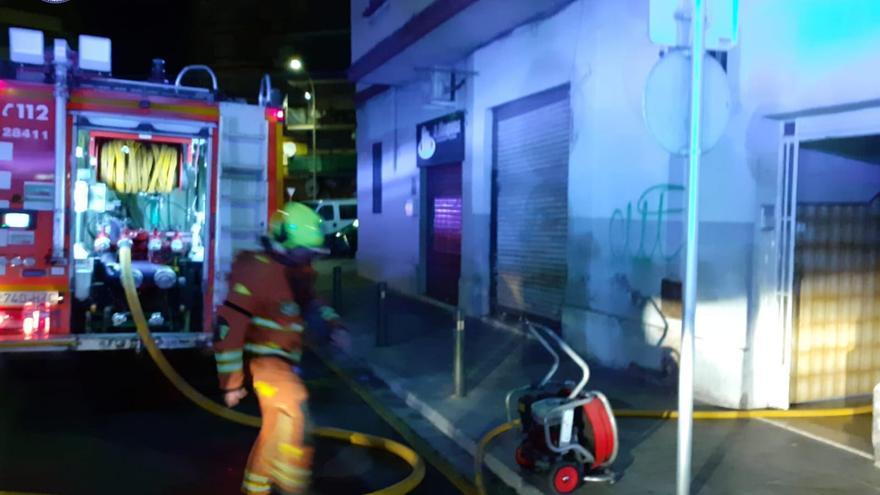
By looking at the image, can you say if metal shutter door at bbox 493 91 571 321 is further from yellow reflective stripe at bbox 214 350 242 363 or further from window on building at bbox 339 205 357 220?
window on building at bbox 339 205 357 220

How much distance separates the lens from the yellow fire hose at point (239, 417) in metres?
5.51

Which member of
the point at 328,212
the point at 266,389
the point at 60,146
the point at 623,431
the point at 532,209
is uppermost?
the point at 60,146

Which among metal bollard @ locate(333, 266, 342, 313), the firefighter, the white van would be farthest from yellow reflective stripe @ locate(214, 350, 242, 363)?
the white van

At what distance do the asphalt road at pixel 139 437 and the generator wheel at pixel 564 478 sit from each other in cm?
83

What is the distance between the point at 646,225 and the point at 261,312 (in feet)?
17.4

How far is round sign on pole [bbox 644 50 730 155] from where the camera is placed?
4535 mm

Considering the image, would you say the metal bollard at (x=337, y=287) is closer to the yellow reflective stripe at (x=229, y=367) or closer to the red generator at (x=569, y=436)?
the red generator at (x=569, y=436)

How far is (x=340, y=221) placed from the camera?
30375 mm

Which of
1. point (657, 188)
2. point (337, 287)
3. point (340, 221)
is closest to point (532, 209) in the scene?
point (657, 188)

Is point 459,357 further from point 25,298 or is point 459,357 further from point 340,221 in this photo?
point 340,221

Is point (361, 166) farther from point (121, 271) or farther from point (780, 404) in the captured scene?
point (780, 404)

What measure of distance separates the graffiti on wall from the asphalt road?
347 cm

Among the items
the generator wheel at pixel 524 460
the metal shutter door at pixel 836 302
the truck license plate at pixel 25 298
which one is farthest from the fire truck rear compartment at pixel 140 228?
the metal shutter door at pixel 836 302

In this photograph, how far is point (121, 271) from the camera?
835 cm
